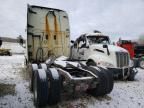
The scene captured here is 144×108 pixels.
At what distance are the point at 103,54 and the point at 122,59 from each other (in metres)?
0.89

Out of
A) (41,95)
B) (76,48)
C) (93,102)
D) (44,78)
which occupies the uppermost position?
(76,48)

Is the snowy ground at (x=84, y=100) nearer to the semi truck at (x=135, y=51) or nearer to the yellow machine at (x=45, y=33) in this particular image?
the yellow machine at (x=45, y=33)

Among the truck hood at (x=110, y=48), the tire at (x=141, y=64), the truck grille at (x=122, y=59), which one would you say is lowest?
the tire at (x=141, y=64)

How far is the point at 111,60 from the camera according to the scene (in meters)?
10.3

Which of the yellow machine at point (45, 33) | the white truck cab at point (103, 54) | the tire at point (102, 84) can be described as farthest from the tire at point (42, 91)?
the yellow machine at point (45, 33)

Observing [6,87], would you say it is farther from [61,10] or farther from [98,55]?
[61,10]

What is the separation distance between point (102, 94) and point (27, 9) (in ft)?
19.9

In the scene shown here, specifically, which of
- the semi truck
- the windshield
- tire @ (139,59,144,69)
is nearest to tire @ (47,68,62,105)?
the windshield

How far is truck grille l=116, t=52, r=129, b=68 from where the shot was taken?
33.8 ft

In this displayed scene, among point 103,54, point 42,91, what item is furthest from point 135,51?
point 42,91

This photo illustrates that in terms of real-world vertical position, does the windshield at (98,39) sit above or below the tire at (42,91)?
above

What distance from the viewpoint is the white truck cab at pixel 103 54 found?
10242 mm

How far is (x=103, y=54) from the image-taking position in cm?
1057

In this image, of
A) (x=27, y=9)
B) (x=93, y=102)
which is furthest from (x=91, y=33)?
(x=93, y=102)
